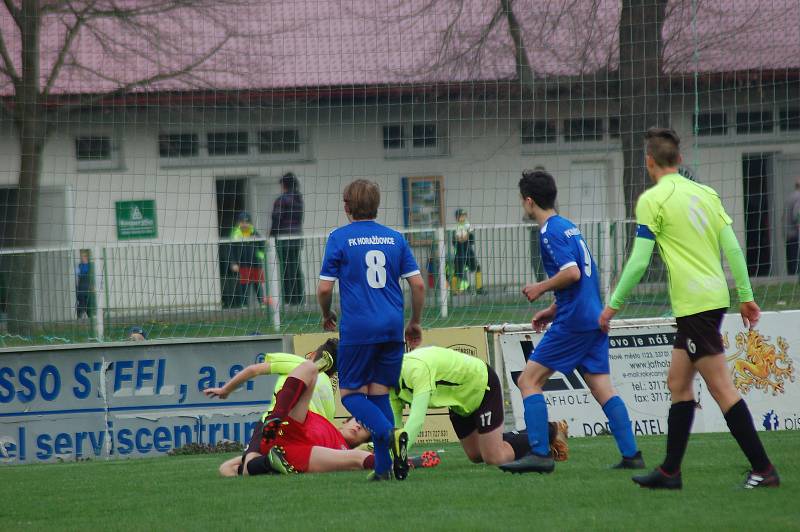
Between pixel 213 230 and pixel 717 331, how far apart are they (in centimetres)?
828

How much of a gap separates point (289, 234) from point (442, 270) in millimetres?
1801

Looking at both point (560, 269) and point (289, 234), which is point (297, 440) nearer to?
point (560, 269)

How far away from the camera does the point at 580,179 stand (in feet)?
43.4

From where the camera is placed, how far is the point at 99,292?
12898mm

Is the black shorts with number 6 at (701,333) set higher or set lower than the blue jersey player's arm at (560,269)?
lower

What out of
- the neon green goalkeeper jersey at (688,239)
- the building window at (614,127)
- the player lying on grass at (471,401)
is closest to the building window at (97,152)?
the building window at (614,127)

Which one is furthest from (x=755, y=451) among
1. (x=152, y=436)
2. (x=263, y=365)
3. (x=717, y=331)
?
(x=152, y=436)

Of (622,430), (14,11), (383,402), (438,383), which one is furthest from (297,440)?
(14,11)

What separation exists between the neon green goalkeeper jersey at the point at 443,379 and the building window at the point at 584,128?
15.4ft

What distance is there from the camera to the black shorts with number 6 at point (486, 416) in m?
8.30

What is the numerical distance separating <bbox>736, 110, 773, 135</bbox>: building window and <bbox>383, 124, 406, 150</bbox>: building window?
353cm

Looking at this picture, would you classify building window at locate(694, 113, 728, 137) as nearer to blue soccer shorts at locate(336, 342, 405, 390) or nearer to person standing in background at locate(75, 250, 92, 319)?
blue soccer shorts at locate(336, 342, 405, 390)

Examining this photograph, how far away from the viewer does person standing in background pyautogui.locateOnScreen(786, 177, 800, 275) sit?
13.5m

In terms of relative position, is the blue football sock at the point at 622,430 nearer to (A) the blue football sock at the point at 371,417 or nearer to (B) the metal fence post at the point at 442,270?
(A) the blue football sock at the point at 371,417
